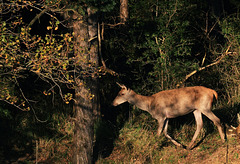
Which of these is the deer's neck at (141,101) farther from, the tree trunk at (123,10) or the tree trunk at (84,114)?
the tree trunk at (123,10)

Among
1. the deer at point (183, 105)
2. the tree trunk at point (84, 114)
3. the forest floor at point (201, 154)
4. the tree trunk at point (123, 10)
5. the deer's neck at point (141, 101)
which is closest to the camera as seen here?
the forest floor at point (201, 154)

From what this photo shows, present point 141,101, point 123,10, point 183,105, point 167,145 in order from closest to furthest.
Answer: point 183,105, point 167,145, point 141,101, point 123,10

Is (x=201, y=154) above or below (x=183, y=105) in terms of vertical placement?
below

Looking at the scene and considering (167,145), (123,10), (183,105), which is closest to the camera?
(183,105)

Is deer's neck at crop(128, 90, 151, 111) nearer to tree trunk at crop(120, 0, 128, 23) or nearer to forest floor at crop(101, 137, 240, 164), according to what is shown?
forest floor at crop(101, 137, 240, 164)

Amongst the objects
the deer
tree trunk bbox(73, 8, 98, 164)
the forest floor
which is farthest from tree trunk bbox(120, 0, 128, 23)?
the forest floor

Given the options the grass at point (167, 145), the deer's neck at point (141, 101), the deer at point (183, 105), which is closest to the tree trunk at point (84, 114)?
the grass at point (167, 145)

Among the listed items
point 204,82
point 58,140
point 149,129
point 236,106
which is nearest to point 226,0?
point 204,82

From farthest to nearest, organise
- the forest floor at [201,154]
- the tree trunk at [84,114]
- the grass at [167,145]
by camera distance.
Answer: the tree trunk at [84,114]
the grass at [167,145]
the forest floor at [201,154]

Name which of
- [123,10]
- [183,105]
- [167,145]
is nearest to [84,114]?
[167,145]

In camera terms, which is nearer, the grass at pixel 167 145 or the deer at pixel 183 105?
the grass at pixel 167 145

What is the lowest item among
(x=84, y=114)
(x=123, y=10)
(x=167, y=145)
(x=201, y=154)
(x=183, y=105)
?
(x=201, y=154)

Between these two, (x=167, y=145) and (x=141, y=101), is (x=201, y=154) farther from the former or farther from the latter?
(x=141, y=101)

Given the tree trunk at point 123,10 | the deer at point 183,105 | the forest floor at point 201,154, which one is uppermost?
the tree trunk at point 123,10
